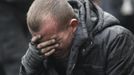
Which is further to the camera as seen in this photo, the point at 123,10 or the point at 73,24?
the point at 123,10

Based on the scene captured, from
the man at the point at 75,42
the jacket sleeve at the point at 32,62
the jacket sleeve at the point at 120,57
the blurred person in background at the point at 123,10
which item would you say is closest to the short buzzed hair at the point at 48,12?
the man at the point at 75,42

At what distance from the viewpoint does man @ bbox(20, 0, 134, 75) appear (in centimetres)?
552

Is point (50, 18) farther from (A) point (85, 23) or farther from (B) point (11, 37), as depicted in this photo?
(B) point (11, 37)

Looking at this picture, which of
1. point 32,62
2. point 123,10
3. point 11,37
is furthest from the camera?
point 123,10

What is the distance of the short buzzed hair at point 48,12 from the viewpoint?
547 cm

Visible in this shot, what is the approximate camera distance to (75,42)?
5.67 meters

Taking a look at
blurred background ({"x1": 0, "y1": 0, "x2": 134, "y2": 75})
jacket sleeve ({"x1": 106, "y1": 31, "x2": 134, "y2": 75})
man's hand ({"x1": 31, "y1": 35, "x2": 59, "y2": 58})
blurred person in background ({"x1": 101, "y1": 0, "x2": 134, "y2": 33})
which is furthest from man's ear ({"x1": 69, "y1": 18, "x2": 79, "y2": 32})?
blurred person in background ({"x1": 101, "y1": 0, "x2": 134, "y2": 33})

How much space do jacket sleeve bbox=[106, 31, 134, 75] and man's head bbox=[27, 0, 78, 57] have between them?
0.41 meters

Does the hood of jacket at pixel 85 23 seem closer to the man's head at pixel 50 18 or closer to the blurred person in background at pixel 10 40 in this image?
the man's head at pixel 50 18

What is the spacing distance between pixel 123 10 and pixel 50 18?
18.3ft

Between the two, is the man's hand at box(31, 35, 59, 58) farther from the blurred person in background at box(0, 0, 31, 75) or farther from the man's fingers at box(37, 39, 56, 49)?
the blurred person in background at box(0, 0, 31, 75)

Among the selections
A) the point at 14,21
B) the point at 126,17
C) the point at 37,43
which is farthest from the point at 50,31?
the point at 126,17

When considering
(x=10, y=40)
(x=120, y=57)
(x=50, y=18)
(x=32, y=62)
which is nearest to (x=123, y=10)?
(x=10, y=40)

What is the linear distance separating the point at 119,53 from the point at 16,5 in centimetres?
313
